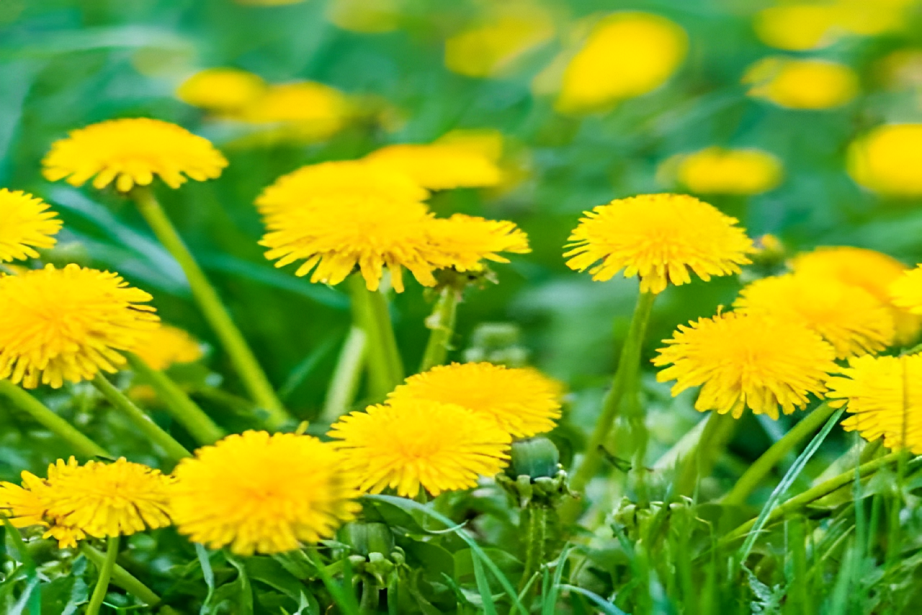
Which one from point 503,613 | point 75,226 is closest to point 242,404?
point 503,613

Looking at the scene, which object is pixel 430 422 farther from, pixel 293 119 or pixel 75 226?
pixel 293 119

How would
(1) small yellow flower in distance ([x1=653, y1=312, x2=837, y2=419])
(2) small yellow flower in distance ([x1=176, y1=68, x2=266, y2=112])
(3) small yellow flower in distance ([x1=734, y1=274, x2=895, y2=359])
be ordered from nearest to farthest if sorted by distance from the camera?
1. (1) small yellow flower in distance ([x1=653, y1=312, x2=837, y2=419])
2. (3) small yellow flower in distance ([x1=734, y1=274, x2=895, y2=359])
3. (2) small yellow flower in distance ([x1=176, y1=68, x2=266, y2=112])

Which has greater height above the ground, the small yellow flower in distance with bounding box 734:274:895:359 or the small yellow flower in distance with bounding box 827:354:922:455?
the small yellow flower in distance with bounding box 734:274:895:359

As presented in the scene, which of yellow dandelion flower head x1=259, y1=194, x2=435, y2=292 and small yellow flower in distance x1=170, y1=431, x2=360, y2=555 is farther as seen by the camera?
yellow dandelion flower head x1=259, y1=194, x2=435, y2=292

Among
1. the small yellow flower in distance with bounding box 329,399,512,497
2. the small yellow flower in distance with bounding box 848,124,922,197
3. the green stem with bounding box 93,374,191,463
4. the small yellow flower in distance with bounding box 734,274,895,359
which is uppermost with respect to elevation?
the small yellow flower in distance with bounding box 848,124,922,197

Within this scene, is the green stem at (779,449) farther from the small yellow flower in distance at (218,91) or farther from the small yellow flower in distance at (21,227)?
the small yellow flower in distance at (218,91)

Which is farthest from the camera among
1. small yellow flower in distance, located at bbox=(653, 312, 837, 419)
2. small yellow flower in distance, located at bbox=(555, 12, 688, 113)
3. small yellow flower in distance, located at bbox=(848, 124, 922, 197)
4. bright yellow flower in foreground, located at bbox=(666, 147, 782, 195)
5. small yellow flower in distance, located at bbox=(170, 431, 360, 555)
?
small yellow flower in distance, located at bbox=(555, 12, 688, 113)

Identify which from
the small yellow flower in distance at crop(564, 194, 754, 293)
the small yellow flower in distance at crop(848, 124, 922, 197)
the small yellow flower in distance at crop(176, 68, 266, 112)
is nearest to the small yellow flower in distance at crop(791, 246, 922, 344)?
the small yellow flower in distance at crop(564, 194, 754, 293)

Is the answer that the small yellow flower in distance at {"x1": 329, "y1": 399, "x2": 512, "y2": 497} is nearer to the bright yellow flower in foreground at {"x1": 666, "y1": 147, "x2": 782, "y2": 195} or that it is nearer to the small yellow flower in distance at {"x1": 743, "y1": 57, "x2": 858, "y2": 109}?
the bright yellow flower in foreground at {"x1": 666, "y1": 147, "x2": 782, "y2": 195}
